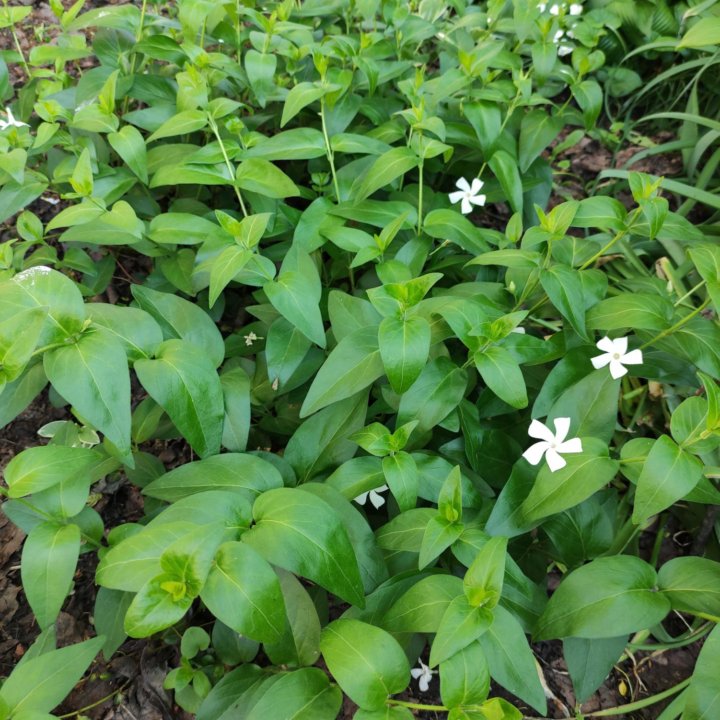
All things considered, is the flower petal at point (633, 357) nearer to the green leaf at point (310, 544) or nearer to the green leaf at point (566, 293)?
the green leaf at point (566, 293)

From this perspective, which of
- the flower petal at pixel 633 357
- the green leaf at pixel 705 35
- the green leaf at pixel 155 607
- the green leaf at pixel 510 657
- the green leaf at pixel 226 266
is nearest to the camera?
the green leaf at pixel 155 607

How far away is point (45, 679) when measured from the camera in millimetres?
1340

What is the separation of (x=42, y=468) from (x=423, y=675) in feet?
3.90

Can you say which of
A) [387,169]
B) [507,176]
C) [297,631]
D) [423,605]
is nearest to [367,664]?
[423,605]

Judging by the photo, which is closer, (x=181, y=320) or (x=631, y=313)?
(x=631, y=313)

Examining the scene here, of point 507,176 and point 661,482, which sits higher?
point 507,176

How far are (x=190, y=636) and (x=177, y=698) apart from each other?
0.17 m

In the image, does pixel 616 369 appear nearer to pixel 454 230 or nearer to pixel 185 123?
pixel 454 230

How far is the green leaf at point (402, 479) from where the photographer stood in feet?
4.98

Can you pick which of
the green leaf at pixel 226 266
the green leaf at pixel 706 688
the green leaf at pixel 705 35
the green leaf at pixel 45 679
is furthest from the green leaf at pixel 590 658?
the green leaf at pixel 705 35

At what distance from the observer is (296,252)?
1896 mm

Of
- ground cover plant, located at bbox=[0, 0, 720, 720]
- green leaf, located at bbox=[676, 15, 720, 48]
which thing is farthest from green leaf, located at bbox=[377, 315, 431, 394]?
green leaf, located at bbox=[676, 15, 720, 48]

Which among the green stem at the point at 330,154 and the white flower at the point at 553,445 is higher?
the green stem at the point at 330,154

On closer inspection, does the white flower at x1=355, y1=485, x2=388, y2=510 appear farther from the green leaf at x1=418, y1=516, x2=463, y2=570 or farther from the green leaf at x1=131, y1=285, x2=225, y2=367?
the green leaf at x1=131, y1=285, x2=225, y2=367
